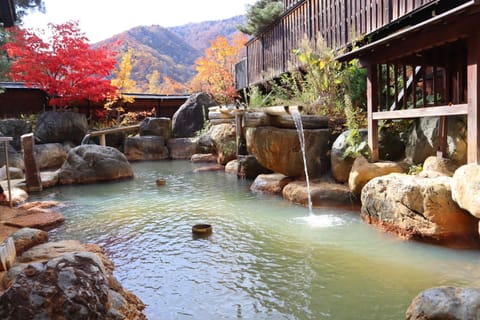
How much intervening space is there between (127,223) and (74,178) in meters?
5.53

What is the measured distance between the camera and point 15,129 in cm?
1575

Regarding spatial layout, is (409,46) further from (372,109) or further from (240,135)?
(240,135)

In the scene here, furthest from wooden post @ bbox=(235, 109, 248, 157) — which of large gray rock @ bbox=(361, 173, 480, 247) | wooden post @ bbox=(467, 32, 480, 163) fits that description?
wooden post @ bbox=(467, 32, 480, 163)

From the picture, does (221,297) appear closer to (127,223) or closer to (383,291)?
(383,291)

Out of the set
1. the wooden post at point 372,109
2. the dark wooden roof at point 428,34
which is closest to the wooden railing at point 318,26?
the dark wooden roof at point 428,34

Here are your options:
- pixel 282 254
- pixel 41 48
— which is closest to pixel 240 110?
pixel 282 254

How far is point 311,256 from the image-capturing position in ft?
15.2

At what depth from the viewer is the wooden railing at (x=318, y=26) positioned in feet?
24.6

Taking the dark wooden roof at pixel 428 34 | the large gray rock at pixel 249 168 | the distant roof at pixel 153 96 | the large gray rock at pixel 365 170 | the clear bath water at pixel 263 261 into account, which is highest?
the distant roof at pixel 153 96

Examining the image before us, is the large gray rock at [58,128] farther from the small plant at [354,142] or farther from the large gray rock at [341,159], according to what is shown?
the small plant at [354,142]

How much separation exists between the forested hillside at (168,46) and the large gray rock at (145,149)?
18656 mm

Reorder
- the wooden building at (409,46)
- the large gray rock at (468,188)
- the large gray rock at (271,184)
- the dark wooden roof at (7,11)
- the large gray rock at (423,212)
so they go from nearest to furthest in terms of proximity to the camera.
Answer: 1. the large gray rock at (468,188)
2. the large gray rock at (423,212)
3. the wooden building at (409,46)
4. the dark wooden roof at (7,11)
5. the large gray rock at (271,184)

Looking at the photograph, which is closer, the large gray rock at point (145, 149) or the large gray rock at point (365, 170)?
the large gray rock at point (365, 170)

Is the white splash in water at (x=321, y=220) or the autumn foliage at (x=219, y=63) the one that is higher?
the autumn foliage at (x=219, y=63)
